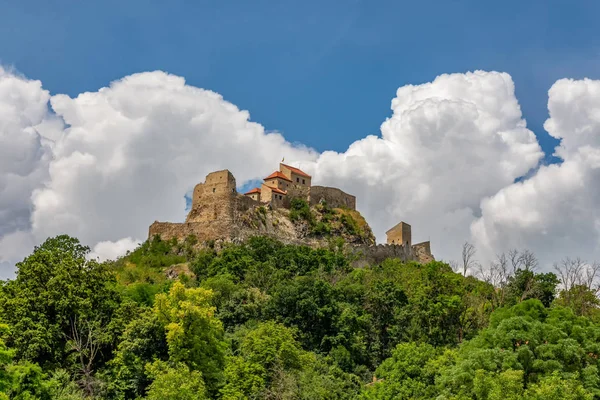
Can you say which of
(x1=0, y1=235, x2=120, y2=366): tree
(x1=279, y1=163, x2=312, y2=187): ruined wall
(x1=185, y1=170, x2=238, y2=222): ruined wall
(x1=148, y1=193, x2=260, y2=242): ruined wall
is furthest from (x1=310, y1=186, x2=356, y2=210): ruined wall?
(x1=0, y1=235, x2=120, y2=366): tree

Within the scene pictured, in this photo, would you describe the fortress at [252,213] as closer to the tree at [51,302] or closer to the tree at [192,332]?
the tree at [51,302]

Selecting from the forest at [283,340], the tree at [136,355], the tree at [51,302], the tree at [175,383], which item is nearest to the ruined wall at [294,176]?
the forest at [283,340]

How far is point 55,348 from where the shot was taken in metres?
37.0

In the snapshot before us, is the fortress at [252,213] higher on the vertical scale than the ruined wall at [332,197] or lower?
lower

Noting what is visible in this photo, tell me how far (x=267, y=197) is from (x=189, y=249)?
1438 centimetres

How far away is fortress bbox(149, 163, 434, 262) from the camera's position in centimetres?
7369

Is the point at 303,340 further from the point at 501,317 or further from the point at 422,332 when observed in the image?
the point at 501,317

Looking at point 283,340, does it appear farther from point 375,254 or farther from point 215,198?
point 375,254

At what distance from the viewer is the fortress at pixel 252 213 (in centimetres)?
7369

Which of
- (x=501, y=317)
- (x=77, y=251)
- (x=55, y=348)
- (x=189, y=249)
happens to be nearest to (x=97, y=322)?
(x=55, y=348)

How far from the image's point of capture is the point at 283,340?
39.8 meters

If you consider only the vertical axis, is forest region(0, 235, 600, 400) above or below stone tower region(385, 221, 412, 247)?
below

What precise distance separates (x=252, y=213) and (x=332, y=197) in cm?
1574

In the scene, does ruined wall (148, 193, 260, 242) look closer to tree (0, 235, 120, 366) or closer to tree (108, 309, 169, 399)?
tree (0, 235, 120, 366)
